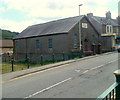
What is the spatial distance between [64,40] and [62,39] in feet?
1.98

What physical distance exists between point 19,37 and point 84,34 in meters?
17.3

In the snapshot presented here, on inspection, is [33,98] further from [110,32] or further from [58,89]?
[110,32]

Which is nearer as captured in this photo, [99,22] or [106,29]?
[99,22]

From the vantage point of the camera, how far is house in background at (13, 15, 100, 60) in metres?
33.2

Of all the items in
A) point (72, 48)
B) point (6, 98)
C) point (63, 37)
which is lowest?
point (6, 98)

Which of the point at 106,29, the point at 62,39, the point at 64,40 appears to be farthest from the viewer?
the point at 106,29

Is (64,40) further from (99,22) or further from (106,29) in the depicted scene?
(106,29)

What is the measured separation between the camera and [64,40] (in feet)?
108

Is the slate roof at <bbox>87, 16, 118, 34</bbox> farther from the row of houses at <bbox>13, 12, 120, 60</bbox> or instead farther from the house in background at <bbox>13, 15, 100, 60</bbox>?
the house in background at <bbox>13, 15, 100, 60</bbox>

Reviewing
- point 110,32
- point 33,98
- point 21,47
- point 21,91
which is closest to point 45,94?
point 33,98

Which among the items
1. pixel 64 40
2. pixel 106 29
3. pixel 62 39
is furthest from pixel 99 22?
pixel 64 40

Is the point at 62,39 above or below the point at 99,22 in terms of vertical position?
below

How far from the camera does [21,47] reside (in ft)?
148

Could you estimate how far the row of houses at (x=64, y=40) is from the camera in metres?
33.4
